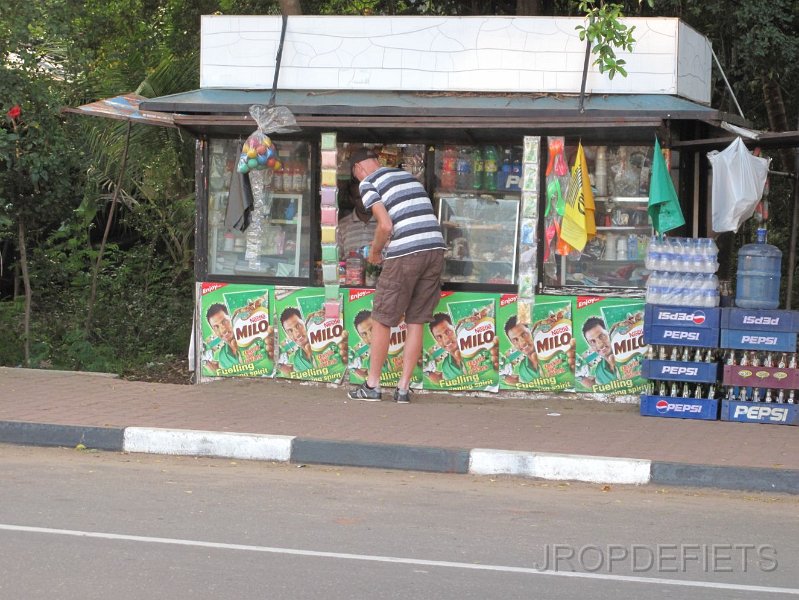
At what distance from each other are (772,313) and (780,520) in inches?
98.2

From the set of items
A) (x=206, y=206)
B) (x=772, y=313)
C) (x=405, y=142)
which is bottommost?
(x=772, y=313)

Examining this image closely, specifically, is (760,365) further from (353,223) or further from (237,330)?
(237,330)

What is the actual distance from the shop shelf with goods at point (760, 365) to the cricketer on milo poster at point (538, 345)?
129 centimetres

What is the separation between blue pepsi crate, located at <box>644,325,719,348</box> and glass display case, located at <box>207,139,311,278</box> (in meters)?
3.05

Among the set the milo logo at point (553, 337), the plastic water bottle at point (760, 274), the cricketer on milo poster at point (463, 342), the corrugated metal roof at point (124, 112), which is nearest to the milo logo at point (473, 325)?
the cricketer on milo poster at point (463, 342)

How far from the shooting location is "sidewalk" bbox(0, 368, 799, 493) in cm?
742

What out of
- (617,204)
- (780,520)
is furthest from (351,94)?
(780,520)

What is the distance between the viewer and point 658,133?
8938 millimetres

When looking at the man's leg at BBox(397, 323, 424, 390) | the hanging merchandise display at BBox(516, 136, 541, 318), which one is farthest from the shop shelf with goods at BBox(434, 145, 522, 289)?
the man's leg at BBox(397, 323, 424, 390)

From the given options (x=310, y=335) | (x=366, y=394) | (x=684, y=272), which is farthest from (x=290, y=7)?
(x=684, y=272)

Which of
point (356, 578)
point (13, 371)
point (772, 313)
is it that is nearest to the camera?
point (356, 578)

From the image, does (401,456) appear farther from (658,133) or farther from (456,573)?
(658,133)

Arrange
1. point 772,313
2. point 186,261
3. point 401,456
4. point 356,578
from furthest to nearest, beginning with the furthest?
point 186,261
point 772,313
point 401,456
point 356,578

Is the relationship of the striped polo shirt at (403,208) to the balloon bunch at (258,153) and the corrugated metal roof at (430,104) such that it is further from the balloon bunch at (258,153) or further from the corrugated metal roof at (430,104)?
the balloon bunch at (258,153)
